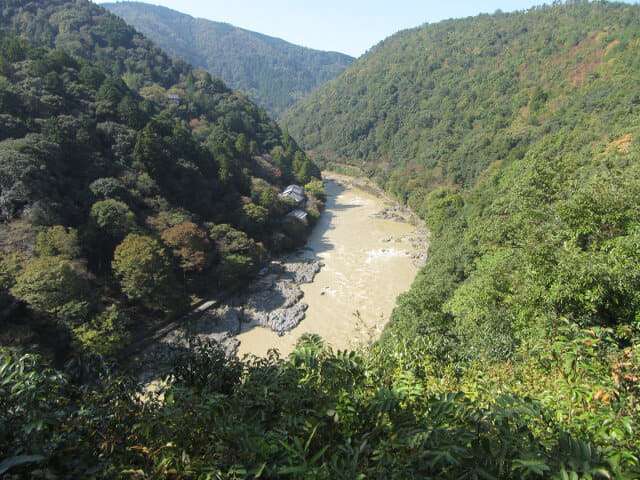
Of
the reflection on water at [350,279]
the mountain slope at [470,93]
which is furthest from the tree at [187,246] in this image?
the mountain slope at [470,93]

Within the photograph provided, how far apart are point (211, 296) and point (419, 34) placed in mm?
111033

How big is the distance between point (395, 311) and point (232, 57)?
19634 cm

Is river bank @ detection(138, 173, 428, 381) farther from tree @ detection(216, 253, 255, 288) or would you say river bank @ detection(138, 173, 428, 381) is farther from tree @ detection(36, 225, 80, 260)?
tree @ detection(36, 225, 80, 260)

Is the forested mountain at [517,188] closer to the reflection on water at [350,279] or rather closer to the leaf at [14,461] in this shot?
the reflection on water at [350,279]

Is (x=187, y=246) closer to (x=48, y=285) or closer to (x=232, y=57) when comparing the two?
(x=48, y=285)

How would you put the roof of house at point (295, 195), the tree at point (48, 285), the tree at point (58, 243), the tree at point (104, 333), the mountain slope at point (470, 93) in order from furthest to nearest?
the mountain slope at point (470, 93) → the roof of house at point (295, 195) → the tree at point (58, 243) → the tree at point (104, 333) → the tree at point (48, 285)

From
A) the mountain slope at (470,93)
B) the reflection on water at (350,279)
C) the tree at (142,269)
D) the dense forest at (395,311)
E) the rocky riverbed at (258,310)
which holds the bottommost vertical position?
the rocky riverbed at (258,310)

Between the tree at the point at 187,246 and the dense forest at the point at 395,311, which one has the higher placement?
the dense forest at the point at 395,311

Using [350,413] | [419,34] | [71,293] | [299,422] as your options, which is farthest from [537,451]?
[419,34]

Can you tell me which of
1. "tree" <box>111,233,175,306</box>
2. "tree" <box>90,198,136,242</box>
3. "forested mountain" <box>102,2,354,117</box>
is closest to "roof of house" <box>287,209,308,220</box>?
"tree" <box>90,198,136,242</box>

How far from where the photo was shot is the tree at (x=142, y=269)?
17938mm

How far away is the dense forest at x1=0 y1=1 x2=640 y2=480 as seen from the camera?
2.47m

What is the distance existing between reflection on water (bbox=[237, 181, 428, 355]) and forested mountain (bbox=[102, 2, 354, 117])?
117844mm

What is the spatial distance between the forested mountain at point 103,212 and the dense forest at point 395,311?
6.6 inches
